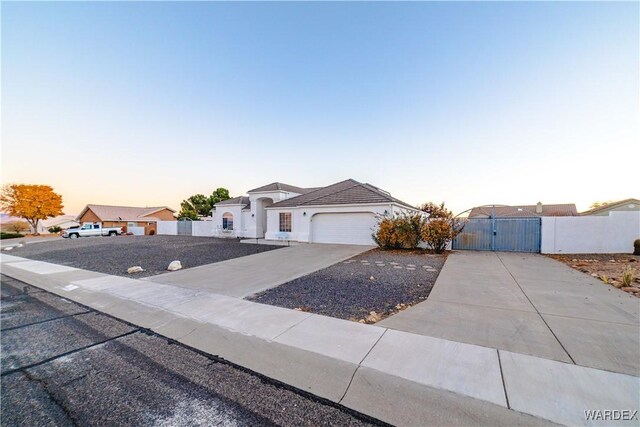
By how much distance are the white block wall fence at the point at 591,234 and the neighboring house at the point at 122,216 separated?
48.0m

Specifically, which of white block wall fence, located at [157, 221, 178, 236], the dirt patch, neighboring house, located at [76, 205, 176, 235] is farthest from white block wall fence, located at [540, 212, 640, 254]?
neighboring house, located at [76, 205, 176, 235]

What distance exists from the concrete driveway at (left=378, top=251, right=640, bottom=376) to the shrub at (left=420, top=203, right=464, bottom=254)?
517 centimetres

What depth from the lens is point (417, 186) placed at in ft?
74.0

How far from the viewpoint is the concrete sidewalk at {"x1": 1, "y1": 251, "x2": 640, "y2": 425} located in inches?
90.0

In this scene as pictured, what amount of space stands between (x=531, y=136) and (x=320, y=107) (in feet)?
41.4

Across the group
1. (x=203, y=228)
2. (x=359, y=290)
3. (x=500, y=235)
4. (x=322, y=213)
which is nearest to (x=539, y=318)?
(x=359, y=290)

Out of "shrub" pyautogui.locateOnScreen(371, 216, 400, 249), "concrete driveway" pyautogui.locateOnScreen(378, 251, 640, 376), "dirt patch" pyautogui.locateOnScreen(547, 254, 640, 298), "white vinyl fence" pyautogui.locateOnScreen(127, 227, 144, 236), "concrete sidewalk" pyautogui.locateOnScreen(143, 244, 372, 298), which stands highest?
"shrub" pyautogui.locateOnScreen(371, 216, 400, 249)

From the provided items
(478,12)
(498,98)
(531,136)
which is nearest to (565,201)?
(531,136)

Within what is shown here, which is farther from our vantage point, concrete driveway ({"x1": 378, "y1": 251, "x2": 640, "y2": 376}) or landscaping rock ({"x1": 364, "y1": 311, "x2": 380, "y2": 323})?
landscaping rock ({"x1": 364, "y1": 311, "x2": 380, "y2": 323})

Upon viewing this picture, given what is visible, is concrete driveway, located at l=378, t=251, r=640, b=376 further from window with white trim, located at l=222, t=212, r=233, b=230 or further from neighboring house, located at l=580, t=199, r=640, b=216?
neighboring house, located at l=580, t=199, r=640, b=216

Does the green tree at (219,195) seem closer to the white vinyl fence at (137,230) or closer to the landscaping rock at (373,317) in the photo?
the white vinyl fence at (137,230)

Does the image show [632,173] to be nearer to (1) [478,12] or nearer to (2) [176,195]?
(1) [478,12]

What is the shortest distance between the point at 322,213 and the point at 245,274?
958 centimetres

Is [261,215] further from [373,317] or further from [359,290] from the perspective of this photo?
[373,317]
